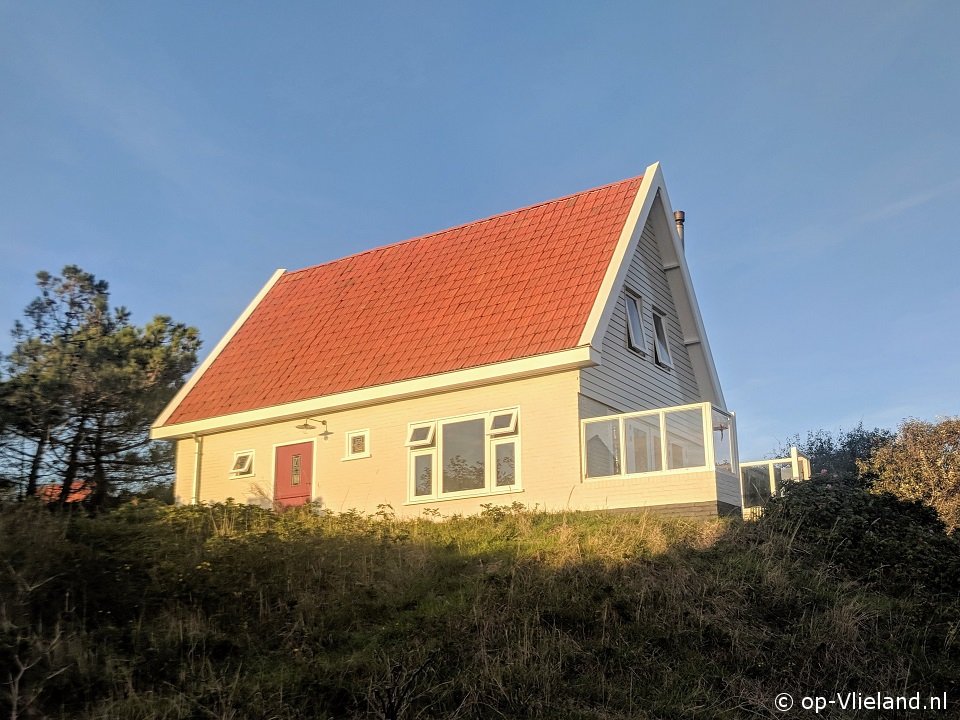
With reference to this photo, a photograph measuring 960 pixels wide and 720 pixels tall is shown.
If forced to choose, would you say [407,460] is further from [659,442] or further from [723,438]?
[723,438]

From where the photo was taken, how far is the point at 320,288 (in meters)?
23.1

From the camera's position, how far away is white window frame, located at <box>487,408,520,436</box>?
647 inches

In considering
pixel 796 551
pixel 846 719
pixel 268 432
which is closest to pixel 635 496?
pixel 796 551

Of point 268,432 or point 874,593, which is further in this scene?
point 268,432

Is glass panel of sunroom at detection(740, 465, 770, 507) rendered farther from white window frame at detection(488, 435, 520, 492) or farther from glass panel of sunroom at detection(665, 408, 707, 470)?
white window frame at detection(488, 435, 520, 492)

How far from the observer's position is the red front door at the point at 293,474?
18.9 meters

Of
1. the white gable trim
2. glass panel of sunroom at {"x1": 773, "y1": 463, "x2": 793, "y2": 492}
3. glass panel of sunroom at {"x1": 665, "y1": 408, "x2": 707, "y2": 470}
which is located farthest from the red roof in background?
Answer: glass panel of sunroom at {"x1": 773, "y1": 463, "x2": 793, "y2": 492}

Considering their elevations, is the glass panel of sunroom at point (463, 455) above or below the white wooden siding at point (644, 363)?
below

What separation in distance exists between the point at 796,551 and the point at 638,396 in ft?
19.5

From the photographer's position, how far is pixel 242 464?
2017 cm

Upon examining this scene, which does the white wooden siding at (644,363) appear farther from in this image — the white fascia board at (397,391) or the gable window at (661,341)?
the white fascia board at (397,391)

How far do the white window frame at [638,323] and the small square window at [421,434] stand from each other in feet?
13.9

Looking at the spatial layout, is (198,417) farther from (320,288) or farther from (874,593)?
(874,593)

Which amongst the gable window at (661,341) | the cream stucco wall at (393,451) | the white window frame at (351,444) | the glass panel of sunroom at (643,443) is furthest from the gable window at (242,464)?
the gable window at (661,341)
